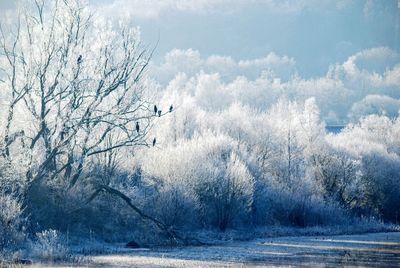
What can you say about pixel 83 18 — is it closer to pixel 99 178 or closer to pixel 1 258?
pixel 99 178

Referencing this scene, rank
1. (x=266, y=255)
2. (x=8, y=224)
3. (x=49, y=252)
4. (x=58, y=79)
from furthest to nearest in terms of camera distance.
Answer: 1. (x=58, y=79)
2. (x=266, y=255)
3. (x=49, y=252)
4. (x=8, y=224)

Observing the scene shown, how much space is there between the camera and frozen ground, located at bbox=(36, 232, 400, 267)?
2680 cm

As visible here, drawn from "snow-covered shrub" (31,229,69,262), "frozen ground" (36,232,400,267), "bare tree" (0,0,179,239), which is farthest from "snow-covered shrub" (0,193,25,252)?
"bare tree" (0,0,179,239)

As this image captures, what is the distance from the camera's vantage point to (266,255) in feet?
103

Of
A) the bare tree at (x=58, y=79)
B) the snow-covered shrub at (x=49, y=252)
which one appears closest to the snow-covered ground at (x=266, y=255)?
the snow-covered shrub at (x=49, y=252)

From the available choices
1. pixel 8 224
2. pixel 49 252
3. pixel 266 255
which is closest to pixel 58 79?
pixel 8 224

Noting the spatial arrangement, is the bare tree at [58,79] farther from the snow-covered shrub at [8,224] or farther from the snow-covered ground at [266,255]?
the snow-covered ground at [266,255]

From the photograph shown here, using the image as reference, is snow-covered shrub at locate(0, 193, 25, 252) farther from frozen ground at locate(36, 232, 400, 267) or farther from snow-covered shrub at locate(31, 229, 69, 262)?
frozen ground at locate(36, 232, 400, 267)

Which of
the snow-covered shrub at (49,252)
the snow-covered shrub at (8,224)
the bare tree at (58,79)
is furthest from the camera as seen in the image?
the bare tree at (58,79)

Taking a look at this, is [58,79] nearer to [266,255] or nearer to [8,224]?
[8,224]

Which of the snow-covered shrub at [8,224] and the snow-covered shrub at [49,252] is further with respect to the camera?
the snow-covered shrub at [49,252]

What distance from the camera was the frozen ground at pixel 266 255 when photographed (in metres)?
26.8

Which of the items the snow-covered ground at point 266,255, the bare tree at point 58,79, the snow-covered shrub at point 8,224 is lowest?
the snow-covered ground at point 266,255

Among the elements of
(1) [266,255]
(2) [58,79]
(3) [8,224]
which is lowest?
(1) [266,255]
